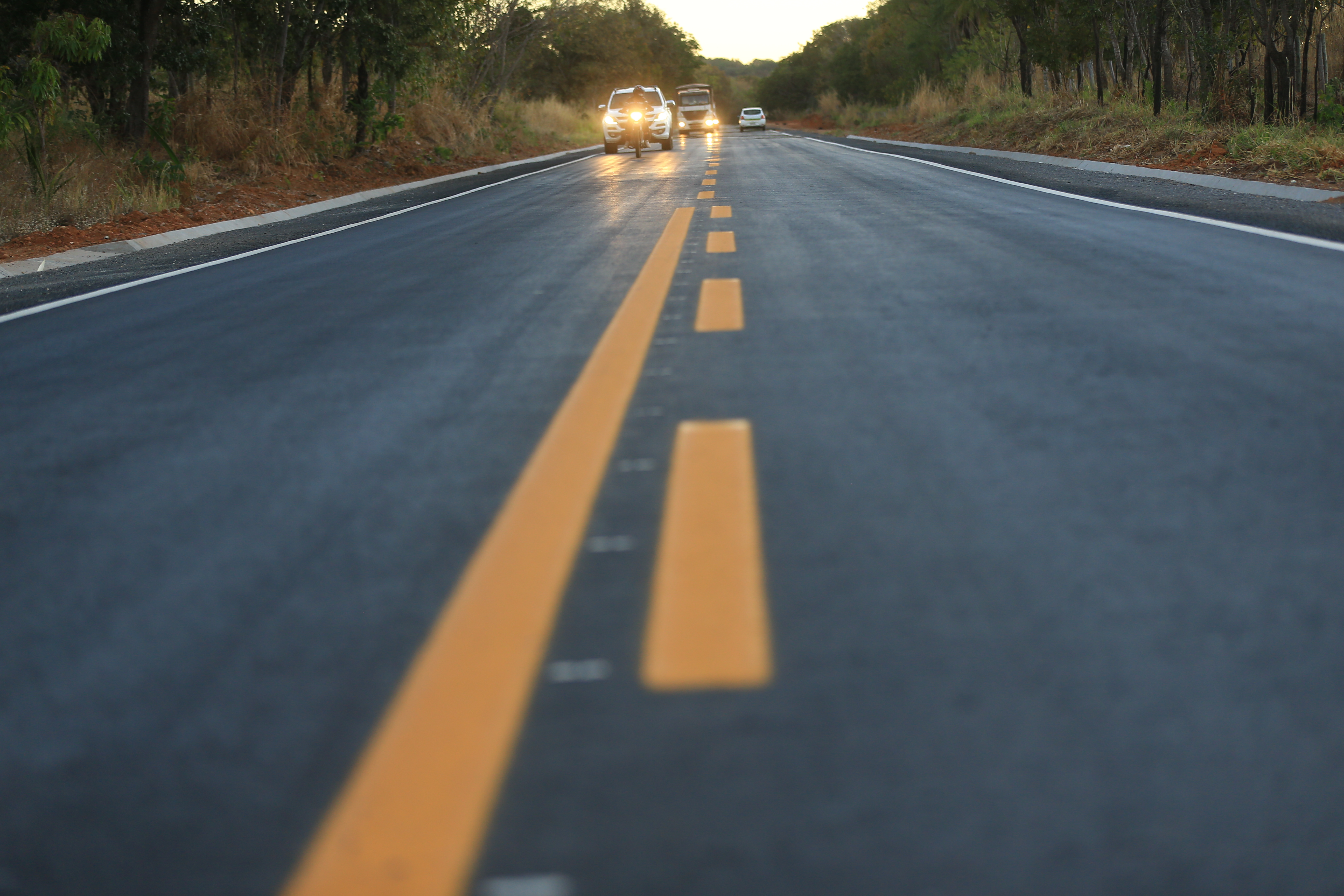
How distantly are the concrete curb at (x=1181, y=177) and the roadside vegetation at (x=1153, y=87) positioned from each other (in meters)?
0.33

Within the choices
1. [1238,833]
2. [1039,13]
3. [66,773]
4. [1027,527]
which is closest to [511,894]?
[66,773]

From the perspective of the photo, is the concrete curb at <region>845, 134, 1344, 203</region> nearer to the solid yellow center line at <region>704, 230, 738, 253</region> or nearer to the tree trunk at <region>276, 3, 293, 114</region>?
the solid yellow center line at <region>704, 230, 738, 253</region>

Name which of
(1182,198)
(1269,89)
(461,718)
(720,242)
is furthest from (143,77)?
(461,718)

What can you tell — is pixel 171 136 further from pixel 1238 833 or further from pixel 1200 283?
pixel 1238 833

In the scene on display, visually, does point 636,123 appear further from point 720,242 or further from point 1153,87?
point 720,242

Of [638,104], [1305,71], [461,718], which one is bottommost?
[461,718]

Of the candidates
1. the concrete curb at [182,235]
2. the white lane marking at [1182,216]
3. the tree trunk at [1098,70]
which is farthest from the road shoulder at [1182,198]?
the concrete curb at [182,235]

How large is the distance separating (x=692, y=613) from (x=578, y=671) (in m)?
0.27

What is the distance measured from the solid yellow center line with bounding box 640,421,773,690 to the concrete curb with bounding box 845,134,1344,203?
8.74 metres

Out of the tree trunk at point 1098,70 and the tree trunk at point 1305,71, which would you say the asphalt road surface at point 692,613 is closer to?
the tree trunk at point 1305,71

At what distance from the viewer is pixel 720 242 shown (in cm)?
803

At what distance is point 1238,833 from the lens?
1447mm

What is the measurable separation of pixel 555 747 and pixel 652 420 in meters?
1.78

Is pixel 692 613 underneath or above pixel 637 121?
underneath
